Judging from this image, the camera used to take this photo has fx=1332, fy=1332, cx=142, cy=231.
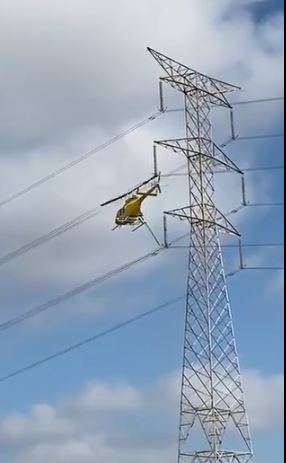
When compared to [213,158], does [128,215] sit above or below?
below

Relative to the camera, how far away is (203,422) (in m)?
58.7

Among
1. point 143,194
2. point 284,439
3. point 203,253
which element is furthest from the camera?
point 203,253

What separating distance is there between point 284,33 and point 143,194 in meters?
28.4

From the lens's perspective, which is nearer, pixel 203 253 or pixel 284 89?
pixel 284 89

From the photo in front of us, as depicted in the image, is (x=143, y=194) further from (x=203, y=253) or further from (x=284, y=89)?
(x=284, y=89)

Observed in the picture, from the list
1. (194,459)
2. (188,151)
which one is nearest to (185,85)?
(188,151)

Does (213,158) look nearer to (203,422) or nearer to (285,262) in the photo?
(203,422)

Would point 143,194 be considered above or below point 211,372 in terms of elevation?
above

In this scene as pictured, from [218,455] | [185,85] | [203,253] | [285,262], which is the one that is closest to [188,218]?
[203,253]

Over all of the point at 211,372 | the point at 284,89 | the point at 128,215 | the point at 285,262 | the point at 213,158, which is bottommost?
the point at 285,262

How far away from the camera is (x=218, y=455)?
58125 millimetres

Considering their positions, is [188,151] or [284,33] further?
[188,151]

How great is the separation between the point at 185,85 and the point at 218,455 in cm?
1719

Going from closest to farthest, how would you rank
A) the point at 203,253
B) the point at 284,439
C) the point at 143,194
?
the point at 284,439 < the point at 143,194 < the point at 203,253
